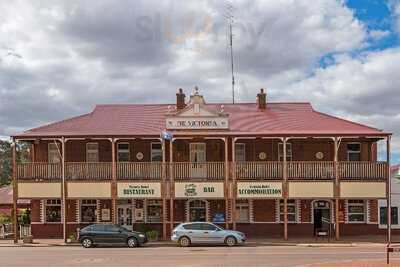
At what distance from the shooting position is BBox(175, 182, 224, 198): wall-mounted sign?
118ft

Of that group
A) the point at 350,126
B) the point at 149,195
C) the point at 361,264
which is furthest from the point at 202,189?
the point at 361,264

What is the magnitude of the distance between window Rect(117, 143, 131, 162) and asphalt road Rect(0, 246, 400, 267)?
824 cm

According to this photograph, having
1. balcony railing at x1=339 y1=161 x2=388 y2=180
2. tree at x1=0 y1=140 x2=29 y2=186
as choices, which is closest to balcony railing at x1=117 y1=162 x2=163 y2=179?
balcony railing at x1=339 y1=161 x2=388 y2=180

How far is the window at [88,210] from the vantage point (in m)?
38.9

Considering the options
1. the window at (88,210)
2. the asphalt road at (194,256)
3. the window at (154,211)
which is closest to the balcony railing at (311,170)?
the asphalt road at (194,256)

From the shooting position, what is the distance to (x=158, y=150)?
39000 millimetres

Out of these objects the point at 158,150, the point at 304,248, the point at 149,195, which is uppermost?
the point at 158,150

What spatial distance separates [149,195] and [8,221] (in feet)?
51.5

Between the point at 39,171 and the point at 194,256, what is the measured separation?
14.0m

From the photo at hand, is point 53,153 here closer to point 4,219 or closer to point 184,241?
point 4,219

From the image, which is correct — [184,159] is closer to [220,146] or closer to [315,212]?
[220,146]

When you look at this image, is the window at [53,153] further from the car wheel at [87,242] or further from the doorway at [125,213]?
the car wheel at [87,242]

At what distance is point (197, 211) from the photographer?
38719 mm

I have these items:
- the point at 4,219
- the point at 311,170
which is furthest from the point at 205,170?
the point at 4,219
